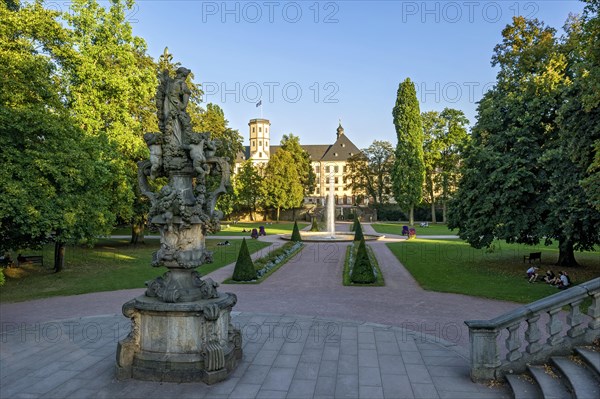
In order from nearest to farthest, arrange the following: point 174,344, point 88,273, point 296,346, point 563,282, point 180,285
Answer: point 174,344
point 180,285
point 296,346
point 563,282
point 88,273

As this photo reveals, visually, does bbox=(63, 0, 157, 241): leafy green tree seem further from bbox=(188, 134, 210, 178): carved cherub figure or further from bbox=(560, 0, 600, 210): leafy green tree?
bbox=(560, 0, 600, 210): leafy green tree

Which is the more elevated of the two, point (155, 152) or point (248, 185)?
point (248, 185)

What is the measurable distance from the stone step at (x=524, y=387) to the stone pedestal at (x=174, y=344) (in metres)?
4.95

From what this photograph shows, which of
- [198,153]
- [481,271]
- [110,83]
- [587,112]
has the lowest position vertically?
[481,271]

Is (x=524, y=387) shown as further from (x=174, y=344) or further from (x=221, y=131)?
(x=221, y=131)

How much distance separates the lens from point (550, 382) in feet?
21.4

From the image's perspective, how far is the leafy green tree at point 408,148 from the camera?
2296 inches

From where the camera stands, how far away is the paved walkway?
6.98 metres

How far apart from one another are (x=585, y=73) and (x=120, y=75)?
23345 millimetres

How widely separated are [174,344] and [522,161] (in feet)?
56.9

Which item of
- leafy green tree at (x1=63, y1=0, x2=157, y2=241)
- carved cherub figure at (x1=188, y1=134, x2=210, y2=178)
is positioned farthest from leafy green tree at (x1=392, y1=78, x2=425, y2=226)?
carved cherub figure at (x1=188, y1=134, x2=210, y2=178)

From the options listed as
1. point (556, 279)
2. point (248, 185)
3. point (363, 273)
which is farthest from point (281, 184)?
point (556, 279)

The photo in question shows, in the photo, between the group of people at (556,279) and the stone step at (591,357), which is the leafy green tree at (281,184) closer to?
the group of people at (556,279)

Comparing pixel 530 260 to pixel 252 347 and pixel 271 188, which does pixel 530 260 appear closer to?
pixel 252 347
